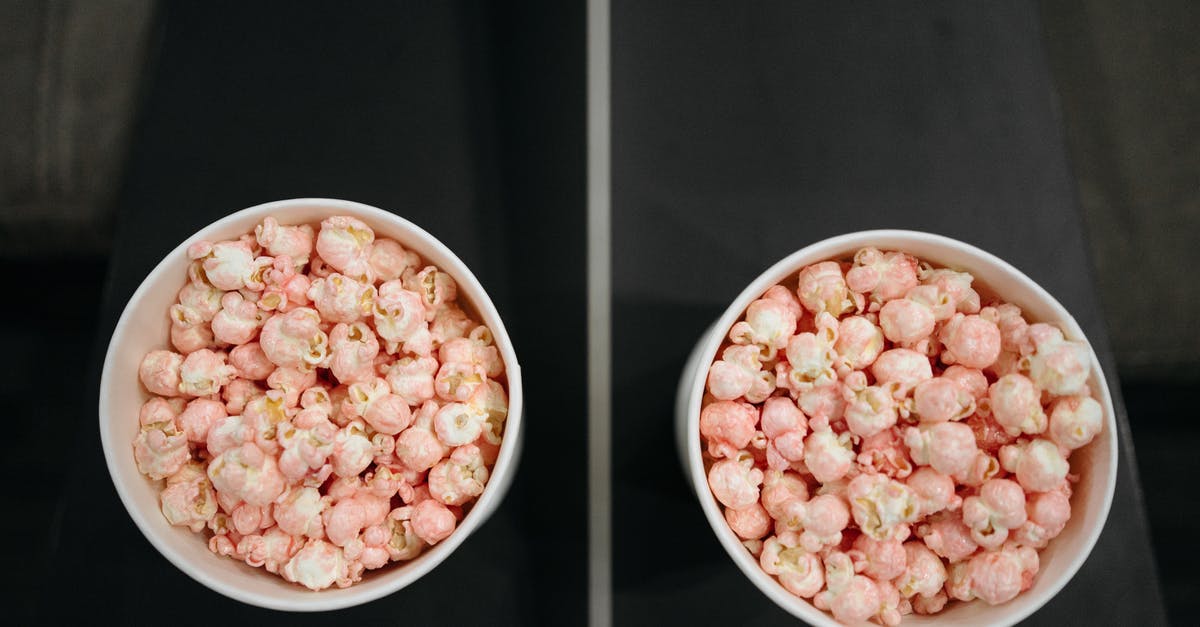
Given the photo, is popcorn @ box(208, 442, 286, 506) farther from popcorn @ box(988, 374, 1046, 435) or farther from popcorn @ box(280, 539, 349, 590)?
popcorn @ box(988, 374, 1046, 435)

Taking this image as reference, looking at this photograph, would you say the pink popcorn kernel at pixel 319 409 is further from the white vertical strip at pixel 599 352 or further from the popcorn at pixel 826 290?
the white vertical strip at pixel 599 352

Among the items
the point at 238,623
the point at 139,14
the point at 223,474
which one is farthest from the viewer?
the point at 139,14

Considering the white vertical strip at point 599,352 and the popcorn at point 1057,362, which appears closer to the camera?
the popcorn at point 1057,362

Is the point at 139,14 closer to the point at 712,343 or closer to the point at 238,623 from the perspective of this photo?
the point at 238,623

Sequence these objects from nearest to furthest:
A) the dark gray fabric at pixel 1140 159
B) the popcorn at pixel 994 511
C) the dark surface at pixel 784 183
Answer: the popcorn at pixel 994 511 < the dark surface at pixel 784 183 < the dark gray fabric at pixel 1140 159

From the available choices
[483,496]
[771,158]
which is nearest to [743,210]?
[771,158]

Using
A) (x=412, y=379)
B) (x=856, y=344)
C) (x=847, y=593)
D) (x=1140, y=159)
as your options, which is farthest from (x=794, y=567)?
(x=1140, y=159)

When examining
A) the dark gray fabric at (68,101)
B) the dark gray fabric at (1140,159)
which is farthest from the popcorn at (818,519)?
the dark gray fabric at (68,101)

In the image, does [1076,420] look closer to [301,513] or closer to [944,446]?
[944,446]
